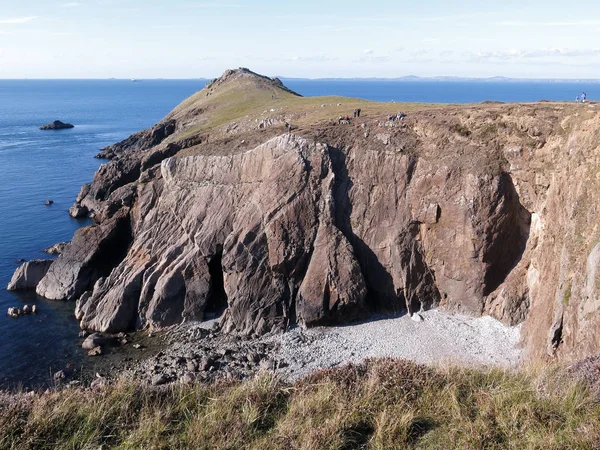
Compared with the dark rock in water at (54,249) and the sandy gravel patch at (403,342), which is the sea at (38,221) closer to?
the dark rock in water at (54,249)

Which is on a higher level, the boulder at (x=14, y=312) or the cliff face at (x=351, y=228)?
the cliff face at (x=351, y=228)

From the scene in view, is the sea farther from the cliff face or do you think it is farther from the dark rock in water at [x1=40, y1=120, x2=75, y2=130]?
the dark rock in water at [x1=40, y1=120, x2=75, y2=130]

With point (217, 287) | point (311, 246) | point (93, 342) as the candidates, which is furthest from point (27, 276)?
Answer: point (311, 246)

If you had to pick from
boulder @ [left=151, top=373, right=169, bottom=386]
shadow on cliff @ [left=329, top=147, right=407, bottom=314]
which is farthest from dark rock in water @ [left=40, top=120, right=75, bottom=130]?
boulder @ [left=151, top=373, right=169, bottom=386]

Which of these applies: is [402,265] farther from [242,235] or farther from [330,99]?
[330,99]

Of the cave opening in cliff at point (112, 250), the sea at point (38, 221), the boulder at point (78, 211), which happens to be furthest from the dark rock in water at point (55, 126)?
the cave opening in cliff at point (112, 250)

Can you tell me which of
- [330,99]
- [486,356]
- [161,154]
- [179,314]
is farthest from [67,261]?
[330,99]
